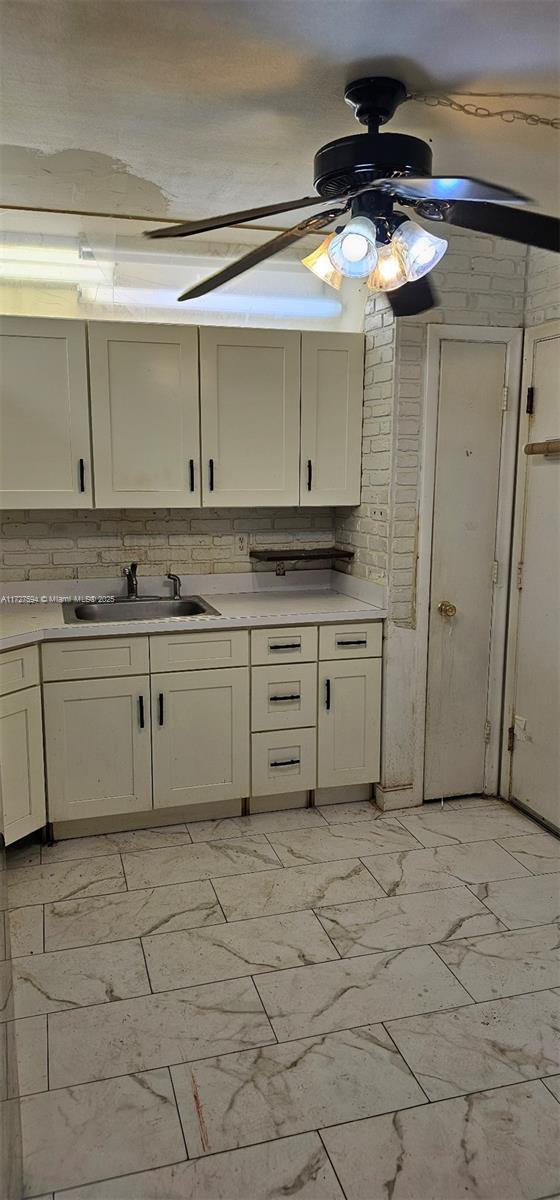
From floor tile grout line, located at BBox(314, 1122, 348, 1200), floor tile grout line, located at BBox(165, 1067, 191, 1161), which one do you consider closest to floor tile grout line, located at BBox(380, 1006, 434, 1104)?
floor tile grout line, located at BBox(314, 1122, 348, 1200)

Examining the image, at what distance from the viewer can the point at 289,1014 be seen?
2.30m

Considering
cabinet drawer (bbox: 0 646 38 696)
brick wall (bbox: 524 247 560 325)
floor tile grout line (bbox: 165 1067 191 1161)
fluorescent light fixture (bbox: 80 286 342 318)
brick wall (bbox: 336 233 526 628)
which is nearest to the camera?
floor tile grout line (bbox: 165 1067 191 1161)

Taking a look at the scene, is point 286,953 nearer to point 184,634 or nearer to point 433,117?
point 184,634

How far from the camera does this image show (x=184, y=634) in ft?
10.9

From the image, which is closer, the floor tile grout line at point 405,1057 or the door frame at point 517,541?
the floor tile grout line at point 405,1057

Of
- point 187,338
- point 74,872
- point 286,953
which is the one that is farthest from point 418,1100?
point 187,338

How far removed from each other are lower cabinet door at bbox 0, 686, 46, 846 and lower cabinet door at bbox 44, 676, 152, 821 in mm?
53

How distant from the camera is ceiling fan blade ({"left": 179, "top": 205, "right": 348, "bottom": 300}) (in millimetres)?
1905

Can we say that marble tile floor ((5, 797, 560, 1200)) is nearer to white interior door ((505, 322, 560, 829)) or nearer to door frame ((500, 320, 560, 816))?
white interior door ((505, 322, 560, 829))

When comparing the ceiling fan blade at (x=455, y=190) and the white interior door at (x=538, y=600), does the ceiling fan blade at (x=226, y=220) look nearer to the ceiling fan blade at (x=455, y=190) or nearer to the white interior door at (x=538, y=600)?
the ceiling fan blade at (x=455, y=190)

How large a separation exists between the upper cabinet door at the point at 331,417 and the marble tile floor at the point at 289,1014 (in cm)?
156

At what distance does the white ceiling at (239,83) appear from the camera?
1725mm

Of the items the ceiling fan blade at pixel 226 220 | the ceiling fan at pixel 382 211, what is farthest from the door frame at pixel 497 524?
the ceiling fan blade at pixel 226 220

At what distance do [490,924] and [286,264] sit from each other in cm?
301
